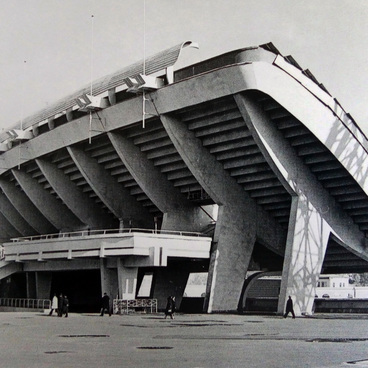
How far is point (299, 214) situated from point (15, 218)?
3579 cm

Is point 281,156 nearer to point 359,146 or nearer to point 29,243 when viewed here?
point 359,146

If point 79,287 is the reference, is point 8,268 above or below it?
above

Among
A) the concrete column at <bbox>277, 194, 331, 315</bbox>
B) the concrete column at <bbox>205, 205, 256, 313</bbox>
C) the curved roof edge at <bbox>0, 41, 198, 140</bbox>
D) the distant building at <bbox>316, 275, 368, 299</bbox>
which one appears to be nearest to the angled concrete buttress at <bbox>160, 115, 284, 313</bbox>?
the concrete column at <bbox>205, 205, 256, 313</bbox>

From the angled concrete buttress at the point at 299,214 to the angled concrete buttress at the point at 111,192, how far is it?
15.3 metres

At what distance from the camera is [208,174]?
4062 cm

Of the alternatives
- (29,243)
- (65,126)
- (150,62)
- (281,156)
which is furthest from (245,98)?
(29,243)

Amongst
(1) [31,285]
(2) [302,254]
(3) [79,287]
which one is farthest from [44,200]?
(2) [302,254]

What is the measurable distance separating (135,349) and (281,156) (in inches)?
Result: 940

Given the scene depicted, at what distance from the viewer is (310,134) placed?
1420 inches

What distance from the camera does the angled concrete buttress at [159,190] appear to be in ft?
142

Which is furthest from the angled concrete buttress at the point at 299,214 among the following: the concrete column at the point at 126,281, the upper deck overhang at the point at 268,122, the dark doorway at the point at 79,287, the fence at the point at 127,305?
the dark doorway at the point at 79,287

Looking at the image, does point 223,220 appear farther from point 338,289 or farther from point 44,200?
point 338,289

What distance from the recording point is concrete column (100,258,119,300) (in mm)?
42219

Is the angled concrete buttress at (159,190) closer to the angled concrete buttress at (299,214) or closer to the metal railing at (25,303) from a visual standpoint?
the angled concrete buttress at (299,214)
